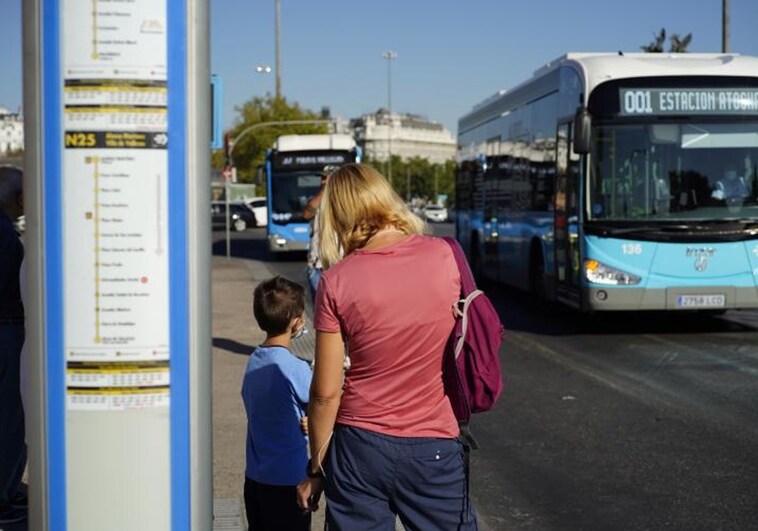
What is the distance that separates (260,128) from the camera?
246 ft

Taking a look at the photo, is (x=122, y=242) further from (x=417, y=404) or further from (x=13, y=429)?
(x=13, y=429)

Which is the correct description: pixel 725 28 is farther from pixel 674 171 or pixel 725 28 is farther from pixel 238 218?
pixel 238 218

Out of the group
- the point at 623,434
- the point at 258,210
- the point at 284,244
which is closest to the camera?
the point at 623,434

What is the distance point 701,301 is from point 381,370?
1113 centimetres

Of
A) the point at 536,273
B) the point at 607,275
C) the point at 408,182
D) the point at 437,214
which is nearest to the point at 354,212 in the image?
the point at 607,275

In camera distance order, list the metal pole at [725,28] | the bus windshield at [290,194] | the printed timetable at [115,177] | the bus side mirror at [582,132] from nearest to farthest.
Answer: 1. the printed timetable at [115,177]
2. the bus side mirror at [582,132]
3. the metal pole at [725,28]
4. the bus windshield at [290,194]

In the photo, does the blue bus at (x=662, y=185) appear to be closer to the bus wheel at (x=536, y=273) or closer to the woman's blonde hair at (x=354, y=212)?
the bus wheel at (x=536, y=273)

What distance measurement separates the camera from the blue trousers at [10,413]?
604cm

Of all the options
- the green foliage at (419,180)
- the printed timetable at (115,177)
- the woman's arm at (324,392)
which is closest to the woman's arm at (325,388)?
the woman's arm at (324,392)

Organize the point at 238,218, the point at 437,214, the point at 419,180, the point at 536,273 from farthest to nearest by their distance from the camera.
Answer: the point at 419,180 < the point at 437,214 < the point at 238,218 < the point at 536,273

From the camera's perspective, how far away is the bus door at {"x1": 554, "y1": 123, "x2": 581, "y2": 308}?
48.1 ft

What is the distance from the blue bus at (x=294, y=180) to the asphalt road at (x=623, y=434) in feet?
A: 57.5

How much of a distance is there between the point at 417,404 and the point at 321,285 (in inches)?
18.6

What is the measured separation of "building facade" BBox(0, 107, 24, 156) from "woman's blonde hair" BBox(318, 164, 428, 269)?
7.98 ft
